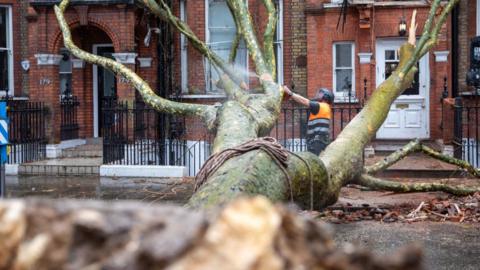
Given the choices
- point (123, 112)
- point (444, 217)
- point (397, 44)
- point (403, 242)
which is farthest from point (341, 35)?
point (403, 242)

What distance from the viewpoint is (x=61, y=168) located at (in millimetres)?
15078

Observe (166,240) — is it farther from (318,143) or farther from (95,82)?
(95,82)

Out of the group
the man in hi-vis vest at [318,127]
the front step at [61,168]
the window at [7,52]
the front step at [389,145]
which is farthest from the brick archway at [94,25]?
the man in hi-vis vest at [318,127]

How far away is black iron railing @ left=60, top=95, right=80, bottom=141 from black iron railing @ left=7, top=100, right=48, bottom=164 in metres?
0.64

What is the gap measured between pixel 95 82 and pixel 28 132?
113 inches

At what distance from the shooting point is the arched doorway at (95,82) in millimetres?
18828

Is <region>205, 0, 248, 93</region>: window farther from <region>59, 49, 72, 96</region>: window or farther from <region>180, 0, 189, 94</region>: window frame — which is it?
<region>59, 49, 72, 96</region>: window

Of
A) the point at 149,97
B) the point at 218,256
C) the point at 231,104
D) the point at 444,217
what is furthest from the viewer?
the point at 444,217

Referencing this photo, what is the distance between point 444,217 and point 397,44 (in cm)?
957

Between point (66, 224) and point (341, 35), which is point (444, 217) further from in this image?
point (341, 35)

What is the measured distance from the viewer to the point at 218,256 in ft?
3.46

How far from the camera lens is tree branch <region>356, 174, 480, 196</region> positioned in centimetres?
759

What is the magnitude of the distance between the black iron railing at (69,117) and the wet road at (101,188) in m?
3.19

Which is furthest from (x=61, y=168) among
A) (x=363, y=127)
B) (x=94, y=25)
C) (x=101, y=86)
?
(x=363, y=127)
